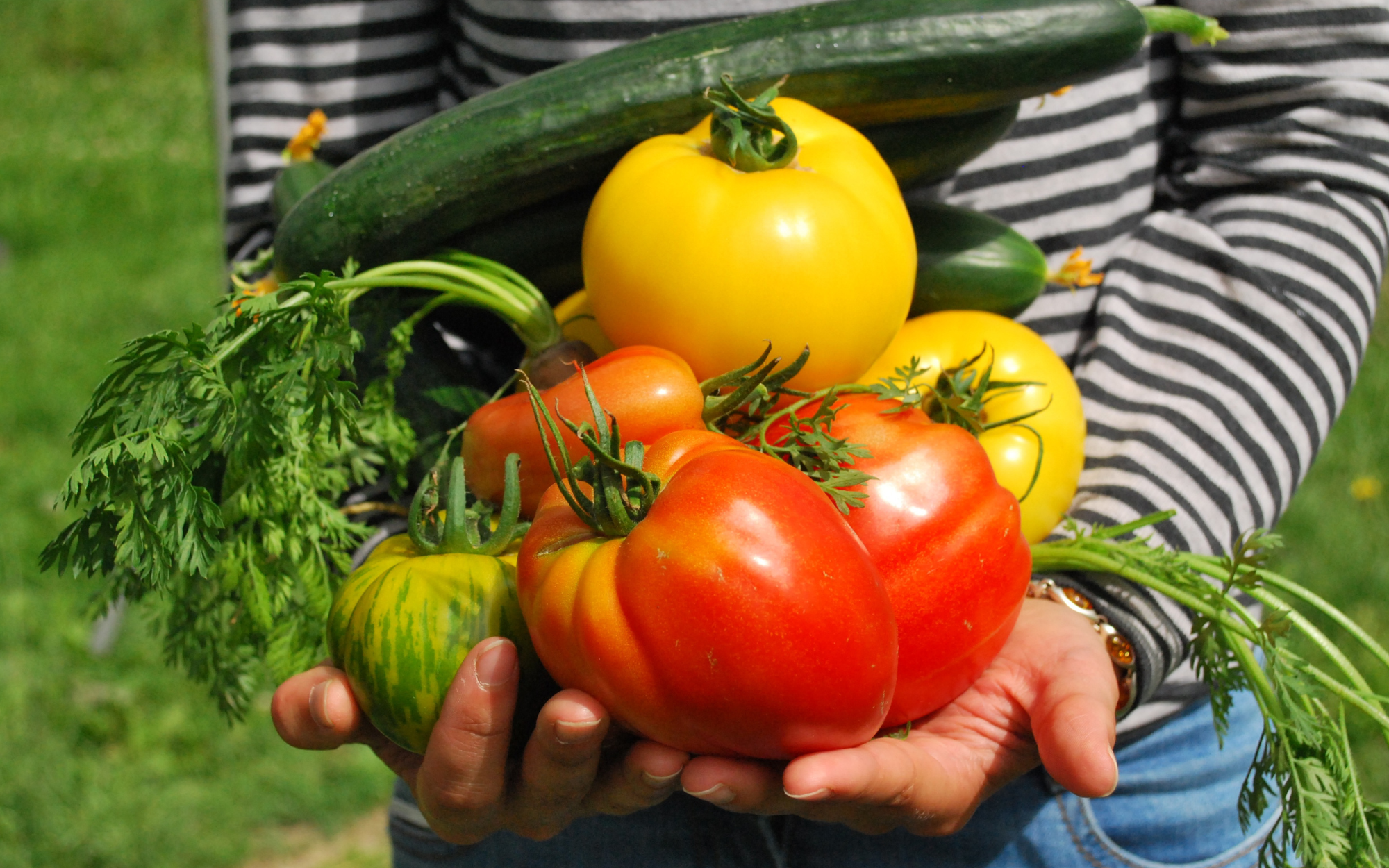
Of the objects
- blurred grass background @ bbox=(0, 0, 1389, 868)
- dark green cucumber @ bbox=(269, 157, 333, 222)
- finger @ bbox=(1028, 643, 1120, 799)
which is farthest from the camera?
blurred grass background @ bbox=(0, 0, 1389, 868)

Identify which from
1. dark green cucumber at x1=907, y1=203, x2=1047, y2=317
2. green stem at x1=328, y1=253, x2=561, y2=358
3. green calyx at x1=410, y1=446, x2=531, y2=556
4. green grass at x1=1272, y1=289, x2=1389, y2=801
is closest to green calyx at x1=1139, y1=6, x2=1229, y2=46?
dark green cucumber at x1=907, y1=203, x2=1047, y2=317

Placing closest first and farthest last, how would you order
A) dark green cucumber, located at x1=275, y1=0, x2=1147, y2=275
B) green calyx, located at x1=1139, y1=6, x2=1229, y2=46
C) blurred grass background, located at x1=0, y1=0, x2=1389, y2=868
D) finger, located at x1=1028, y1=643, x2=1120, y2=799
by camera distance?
finger, located at x1=1028, y1=643, x2=1120, y2=799 < dark green cucumber, located at x1=275, y1=0, x2=1147, y2=275 < green calyx, located at x1=1139, y1=6, x2=1229, y2=46 < blurred grass background, located at x1=0, y1=0, x2=1389, y2=868

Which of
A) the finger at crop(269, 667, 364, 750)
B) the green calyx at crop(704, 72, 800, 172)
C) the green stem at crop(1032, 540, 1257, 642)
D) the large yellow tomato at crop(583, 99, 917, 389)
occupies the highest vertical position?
the green calyx at crop(704, 72, 800, 172)

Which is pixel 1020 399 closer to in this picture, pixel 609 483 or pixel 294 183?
pixel 609 483

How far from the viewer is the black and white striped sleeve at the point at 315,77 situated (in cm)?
150

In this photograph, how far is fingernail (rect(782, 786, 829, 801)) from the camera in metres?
0.82

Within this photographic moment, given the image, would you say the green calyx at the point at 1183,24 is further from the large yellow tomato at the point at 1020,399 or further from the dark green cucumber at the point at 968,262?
the large yellow tomato at the point at 1020,399

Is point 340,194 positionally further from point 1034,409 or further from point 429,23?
point 1034,409

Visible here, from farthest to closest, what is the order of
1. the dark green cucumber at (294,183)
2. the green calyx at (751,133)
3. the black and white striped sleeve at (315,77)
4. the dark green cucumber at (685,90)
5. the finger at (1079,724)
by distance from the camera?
the black and white striped sleeve at (315,77) → the dark green cucumber at (294,183) → the dark green cucumber at (685,90) → the green calyx at (751,133) → the finger at (1079,724)

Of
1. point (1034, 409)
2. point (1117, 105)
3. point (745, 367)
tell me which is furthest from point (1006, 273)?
point (745, 367)

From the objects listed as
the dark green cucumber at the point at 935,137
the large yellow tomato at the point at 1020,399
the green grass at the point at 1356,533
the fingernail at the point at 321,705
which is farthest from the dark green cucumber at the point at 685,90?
the green grass at the point at 1356,533

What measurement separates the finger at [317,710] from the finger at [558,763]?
163 millimetres

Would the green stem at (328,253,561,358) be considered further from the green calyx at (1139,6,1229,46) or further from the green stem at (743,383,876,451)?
the green calyx at (1139,6,1229,46)

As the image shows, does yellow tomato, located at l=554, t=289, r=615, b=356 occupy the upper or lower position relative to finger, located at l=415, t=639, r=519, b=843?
upper
